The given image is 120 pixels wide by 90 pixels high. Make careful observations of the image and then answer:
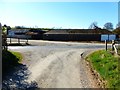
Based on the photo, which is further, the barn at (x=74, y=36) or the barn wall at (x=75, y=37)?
the barn at (x=74, y=36)

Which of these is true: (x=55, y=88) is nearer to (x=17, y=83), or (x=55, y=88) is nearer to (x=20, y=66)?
(x=17, y=83)

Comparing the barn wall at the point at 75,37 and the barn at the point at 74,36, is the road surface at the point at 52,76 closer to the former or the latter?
the barn wall at the point at 75,37

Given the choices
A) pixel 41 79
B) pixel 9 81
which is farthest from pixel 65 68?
pixel 9 81

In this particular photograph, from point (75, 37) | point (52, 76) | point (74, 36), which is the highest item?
point (74, 36)

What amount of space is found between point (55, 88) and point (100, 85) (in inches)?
104

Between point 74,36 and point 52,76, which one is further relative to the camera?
point 74,36

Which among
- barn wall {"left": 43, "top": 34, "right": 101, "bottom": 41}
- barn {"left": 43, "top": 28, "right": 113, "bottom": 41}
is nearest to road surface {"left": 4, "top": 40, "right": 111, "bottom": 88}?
barn wall {"left": 43, "top": 34, "right": 101, "bottom": 41}

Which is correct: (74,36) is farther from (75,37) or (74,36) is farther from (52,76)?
(52,76)

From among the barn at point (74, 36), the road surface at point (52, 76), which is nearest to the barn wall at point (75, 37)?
the barn at point (74, 36)

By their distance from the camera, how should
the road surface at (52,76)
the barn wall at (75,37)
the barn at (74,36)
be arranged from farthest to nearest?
the barn at (74,36) → the barn wall at (75,37) → the road surface at (52,76)

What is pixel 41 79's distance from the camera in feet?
57.9

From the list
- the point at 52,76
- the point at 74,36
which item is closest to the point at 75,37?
the point at 74,36

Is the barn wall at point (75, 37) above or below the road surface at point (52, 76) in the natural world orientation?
above

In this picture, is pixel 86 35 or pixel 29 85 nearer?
pixel 29 85
